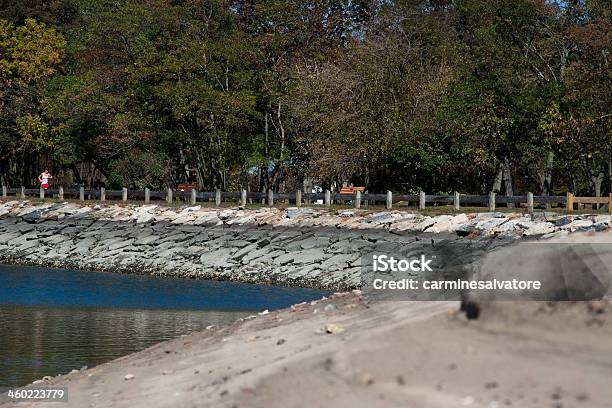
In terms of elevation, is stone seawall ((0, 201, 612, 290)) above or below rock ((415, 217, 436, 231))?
below

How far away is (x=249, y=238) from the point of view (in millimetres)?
45844

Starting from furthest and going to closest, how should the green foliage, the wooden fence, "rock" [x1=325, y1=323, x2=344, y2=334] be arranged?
the green foliage
the wooden fence
"rock" [x1=325, y1=323, x2=344, y2=334]

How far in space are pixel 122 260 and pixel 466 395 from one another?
38.1m

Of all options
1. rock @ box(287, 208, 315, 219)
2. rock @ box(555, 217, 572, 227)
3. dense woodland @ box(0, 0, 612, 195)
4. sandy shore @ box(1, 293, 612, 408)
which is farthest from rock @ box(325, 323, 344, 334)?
dense woodland @ box(0, 0, 612, 195)

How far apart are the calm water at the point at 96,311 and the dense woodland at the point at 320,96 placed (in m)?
17.7

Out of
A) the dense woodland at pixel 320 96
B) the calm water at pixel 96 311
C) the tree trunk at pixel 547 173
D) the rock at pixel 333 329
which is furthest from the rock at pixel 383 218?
the rock at pixel 333 329

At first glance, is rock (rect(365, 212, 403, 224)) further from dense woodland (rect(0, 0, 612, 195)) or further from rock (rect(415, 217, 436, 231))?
dense woodland (rect(0, 0, 612, 195))

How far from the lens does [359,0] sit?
74375mm

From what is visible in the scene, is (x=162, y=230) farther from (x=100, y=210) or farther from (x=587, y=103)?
(x=587, y=103)

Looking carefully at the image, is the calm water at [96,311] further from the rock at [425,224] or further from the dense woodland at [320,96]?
the dense woodland at [320,96]

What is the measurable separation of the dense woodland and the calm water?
58.2ft

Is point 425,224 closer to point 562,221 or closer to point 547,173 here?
point 562,221

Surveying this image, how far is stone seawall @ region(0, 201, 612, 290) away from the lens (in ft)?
131

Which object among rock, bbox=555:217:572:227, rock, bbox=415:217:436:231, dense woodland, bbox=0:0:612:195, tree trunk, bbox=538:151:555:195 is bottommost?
rock, bbox=415:217:436:231
